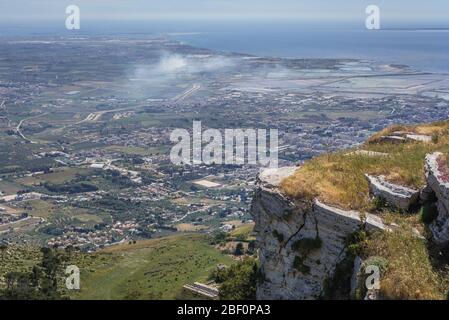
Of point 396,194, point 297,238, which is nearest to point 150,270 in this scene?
point 297,238

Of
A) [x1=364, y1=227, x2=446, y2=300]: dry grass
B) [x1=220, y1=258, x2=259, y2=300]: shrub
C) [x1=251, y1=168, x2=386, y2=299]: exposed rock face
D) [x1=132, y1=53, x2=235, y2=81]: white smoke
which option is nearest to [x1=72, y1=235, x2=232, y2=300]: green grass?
[x1=220, y1=258, x2=259, y2=300]: shrub

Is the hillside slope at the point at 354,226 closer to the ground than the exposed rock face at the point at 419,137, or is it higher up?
closer to the ground

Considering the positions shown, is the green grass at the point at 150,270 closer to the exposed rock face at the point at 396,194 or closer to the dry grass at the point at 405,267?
the exposed rock face at the point at 396,194

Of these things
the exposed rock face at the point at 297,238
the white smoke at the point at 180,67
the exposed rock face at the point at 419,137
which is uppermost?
the white smoke at the point at 180,67

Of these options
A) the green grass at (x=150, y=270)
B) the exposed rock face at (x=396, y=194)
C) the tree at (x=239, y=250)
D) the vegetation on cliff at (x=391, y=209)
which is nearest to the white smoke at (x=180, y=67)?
the green grass at (x=150, y=270)

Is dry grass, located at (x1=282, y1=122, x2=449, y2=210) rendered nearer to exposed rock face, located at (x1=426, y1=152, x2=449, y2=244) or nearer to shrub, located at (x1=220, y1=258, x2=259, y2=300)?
exposed rock face, located at (x1=426, y1=152, x2=449, y2=244)

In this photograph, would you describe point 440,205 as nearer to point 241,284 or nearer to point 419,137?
point 419,137
